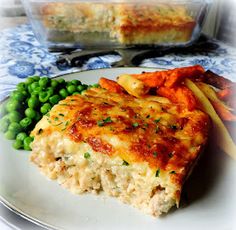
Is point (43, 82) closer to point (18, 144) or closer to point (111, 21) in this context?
point (18, 144)

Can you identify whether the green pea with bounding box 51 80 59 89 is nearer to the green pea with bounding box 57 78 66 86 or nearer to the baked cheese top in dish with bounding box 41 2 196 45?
the green pea with bounding box 57 78 66 86

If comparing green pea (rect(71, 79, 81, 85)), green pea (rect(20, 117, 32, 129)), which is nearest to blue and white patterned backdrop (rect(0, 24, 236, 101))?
green pea (rect(71, 79, 81, 85))

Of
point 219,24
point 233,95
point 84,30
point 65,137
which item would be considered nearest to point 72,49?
point 84,30

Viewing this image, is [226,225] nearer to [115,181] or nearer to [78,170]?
[115,181]

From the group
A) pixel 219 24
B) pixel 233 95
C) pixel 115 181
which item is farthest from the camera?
pixel 219 24

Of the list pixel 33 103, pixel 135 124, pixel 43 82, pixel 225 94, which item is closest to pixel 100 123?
pixel 135 124

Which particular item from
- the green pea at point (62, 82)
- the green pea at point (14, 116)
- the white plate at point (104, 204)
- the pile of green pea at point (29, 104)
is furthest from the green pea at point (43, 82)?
the white plate at point (104, 204)

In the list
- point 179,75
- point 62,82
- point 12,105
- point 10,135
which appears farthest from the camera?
point 62,82
